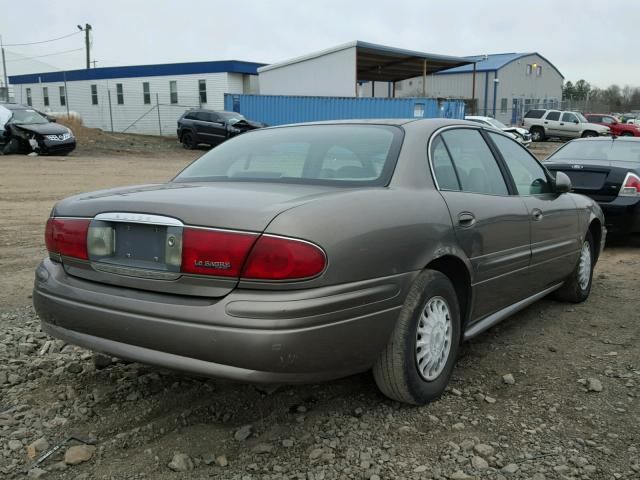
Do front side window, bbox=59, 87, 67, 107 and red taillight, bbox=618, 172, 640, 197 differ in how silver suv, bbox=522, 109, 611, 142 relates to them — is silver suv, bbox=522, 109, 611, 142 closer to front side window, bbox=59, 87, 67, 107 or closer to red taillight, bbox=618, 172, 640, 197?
red taillight, bbox=618, 172, 640, 197

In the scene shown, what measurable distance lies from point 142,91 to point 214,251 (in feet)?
124

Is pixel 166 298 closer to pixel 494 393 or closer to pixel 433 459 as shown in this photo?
pixel 433 459

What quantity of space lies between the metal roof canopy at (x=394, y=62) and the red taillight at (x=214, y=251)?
2328cm

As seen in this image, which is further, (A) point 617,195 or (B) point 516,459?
(A) point 617,195

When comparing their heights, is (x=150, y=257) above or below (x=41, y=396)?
above

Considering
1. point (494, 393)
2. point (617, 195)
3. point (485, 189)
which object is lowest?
point (494, 393)

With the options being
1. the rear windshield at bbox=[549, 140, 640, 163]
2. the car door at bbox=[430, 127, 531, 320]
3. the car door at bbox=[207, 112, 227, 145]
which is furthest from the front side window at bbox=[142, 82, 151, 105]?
the car door at bbox=[430, 127, 531, 320]

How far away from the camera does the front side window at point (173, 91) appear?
36.2m

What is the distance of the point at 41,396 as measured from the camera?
317 cm

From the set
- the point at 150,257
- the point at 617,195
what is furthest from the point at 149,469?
the point at 617,195

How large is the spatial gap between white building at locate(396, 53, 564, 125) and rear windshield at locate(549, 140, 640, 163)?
37.9 meters

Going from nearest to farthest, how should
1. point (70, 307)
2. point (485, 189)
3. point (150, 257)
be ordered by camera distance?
point (150, 257), point (70, 307), point (485, 189)

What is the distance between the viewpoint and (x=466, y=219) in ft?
10.7

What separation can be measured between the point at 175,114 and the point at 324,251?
3587 cm
